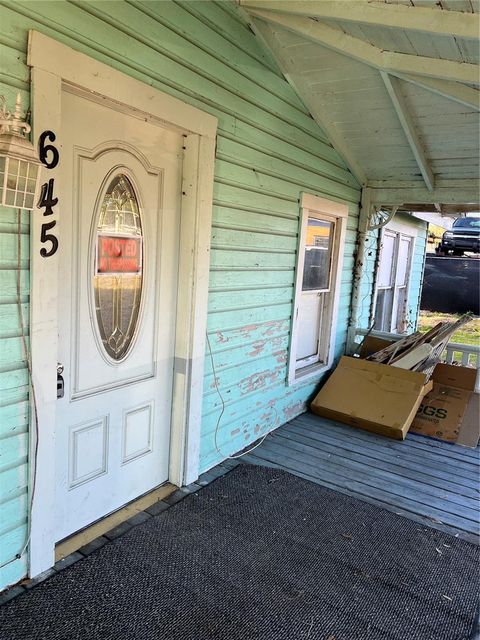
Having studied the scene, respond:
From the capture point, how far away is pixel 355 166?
4336mm

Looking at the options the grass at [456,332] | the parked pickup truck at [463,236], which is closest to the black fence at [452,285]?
the grass at [456,332]

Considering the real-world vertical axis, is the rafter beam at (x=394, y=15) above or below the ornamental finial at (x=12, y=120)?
above

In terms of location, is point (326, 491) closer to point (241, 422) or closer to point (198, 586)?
point (241, 422)

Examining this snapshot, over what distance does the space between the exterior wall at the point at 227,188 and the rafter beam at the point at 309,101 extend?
0.22ft

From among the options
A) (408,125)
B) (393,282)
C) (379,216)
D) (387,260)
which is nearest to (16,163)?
(408,125)

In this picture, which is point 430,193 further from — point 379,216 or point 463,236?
point 463,236

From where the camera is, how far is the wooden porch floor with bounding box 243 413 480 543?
2.87 metres

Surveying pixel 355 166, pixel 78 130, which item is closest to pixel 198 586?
pixel 78 130

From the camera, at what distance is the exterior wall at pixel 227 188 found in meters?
1.83

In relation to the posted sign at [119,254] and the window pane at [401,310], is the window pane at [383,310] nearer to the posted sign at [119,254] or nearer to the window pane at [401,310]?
the window pane at [401,310]

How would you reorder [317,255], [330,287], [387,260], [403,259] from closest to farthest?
[317,255], [330,287], [387,260], [403,259]

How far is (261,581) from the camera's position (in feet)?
7.02

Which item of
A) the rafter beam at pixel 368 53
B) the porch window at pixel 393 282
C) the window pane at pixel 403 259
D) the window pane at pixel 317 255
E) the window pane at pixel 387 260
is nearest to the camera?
the rafter beam at pixel 368 53

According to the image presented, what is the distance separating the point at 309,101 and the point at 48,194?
233cm
